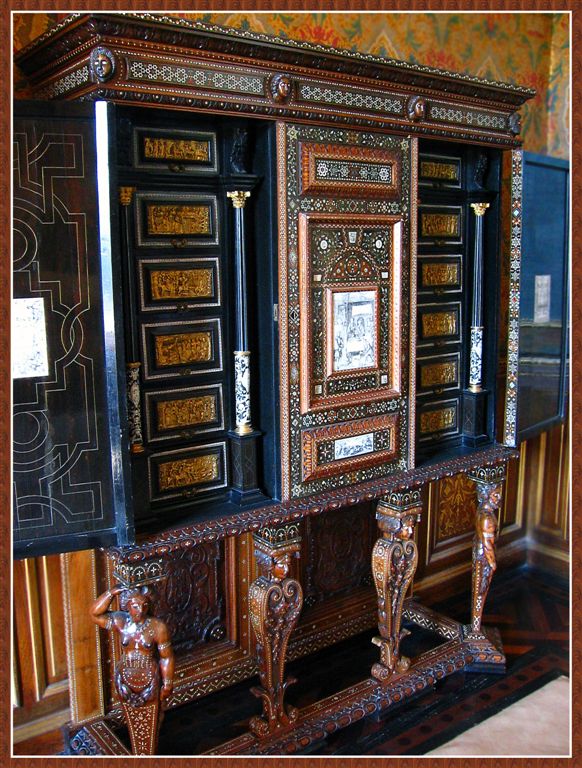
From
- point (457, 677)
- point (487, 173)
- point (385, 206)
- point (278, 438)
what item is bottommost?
point (457, 677)

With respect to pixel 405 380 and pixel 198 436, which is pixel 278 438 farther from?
pixel 405 380

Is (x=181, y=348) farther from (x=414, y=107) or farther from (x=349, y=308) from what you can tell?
(x=414, y=107)

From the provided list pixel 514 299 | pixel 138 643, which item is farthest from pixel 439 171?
pixel 138 643

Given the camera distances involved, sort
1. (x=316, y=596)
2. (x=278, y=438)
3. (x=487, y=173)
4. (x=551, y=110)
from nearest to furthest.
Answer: (x=278, y=438) < (x=487, y=173) < (x=316, y=596) < (x=551, y=110)

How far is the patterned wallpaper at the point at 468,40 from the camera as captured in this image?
11.1 ft

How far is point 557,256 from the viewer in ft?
12.1

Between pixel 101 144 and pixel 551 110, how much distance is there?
11.4ft

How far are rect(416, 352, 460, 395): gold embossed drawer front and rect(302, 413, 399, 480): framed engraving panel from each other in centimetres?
48

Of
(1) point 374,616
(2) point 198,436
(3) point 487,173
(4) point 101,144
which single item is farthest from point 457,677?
(4) point 101,144

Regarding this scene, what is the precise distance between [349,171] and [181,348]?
90 centimetres

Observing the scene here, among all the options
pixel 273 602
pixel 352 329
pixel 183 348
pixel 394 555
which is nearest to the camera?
pixel 183 348

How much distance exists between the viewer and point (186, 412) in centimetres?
267

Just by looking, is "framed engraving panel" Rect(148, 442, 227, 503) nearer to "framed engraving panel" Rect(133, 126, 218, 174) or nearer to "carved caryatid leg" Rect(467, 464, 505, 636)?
"framed engraving panel" Rect(133, 126, 218, 174)

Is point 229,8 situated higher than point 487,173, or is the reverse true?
point 229,8
